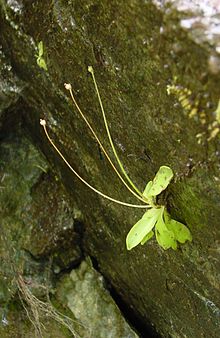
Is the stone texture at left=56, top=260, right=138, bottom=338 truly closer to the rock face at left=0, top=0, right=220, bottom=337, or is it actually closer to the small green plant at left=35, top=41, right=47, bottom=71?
the rock face at left=0, top=0, right=220, bottom=337

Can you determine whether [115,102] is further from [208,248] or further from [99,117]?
[208,248]

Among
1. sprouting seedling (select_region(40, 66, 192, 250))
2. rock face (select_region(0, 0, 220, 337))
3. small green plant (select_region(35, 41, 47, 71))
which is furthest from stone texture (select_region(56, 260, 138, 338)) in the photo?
small green plant (select_region(35, 41, 47, 71))

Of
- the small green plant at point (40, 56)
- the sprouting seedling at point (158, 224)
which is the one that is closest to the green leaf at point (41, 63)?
the small green plant at point (40, 56)

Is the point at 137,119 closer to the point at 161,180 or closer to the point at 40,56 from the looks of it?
the point at 161,180

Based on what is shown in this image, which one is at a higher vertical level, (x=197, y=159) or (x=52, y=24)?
(x=52, y=24)

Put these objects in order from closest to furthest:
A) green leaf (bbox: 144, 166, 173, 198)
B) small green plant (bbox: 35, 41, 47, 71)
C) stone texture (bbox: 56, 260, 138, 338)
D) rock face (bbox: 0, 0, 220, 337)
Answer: rock face (bbox: 0, 0, 220, 337), green leaf (bbox: 144, 166, 173, 198), small green plant (bbox: 35, 41, 47, 71), stone texture (bbox: 56, 260, 138, 338)

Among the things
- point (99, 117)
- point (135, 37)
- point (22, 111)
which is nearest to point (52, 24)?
point (99, 117)
